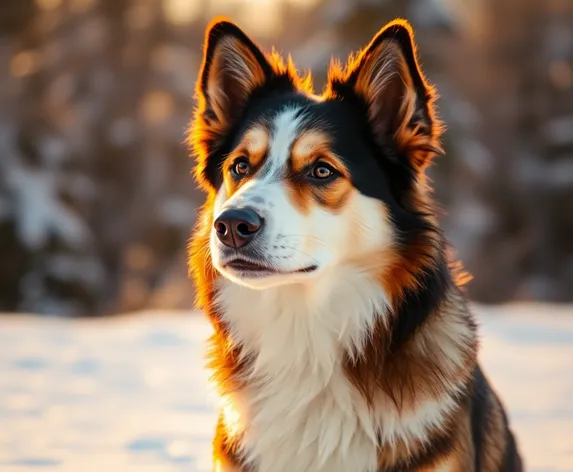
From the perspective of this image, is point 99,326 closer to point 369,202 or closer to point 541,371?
point 541,371

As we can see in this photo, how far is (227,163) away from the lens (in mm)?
3449

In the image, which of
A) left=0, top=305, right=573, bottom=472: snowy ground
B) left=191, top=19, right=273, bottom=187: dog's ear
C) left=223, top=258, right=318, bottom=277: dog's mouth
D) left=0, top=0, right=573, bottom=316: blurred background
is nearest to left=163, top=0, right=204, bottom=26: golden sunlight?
left=0, top=0, right=573, bottom=316: blurred background

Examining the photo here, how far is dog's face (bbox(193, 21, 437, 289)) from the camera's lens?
299 centimetres

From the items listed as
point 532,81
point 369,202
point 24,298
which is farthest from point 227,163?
point 532,81

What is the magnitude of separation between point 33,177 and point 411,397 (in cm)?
1345

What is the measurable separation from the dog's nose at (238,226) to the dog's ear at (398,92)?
2.51 feet

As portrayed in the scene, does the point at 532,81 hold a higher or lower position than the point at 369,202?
lower

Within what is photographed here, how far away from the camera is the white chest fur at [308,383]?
3.02m

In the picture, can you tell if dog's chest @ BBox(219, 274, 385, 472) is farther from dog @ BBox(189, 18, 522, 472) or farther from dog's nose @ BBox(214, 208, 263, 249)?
dog's nose @ BBox(214, 208, 263, 249)

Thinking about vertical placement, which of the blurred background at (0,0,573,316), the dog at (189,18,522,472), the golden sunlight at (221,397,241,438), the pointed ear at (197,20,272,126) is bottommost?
the blurred background at (0,0,573,316)

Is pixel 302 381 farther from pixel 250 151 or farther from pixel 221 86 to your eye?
pixel 221 86

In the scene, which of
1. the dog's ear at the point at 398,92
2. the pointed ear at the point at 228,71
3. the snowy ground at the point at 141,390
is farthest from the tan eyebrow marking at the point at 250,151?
the snowy ground at the point at 141,390

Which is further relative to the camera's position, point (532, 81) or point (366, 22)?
point (532, 81)

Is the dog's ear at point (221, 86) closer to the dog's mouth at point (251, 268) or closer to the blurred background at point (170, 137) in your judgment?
the dog's mouth at point (251, 268)
